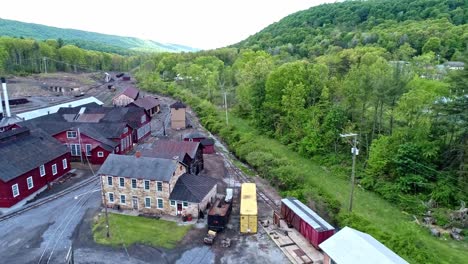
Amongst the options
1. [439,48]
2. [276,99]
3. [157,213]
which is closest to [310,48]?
[439,48]

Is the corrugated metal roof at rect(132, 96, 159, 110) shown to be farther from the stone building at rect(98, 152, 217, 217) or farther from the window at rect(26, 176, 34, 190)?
the stone building at rect(98, 152, 217, 217)

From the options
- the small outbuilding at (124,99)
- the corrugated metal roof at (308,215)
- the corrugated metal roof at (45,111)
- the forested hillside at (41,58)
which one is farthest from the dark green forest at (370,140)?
the forested hillside at (41,58)

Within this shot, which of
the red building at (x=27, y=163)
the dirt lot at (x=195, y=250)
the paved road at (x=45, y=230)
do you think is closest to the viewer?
the dirt lot at (x=195, y=250)

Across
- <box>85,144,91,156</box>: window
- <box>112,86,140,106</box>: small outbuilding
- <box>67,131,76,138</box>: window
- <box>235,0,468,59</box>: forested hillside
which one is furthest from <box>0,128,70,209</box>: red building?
<box>235,0,468,59</box>: forested hillside

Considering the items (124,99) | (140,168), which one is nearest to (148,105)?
(124,99)

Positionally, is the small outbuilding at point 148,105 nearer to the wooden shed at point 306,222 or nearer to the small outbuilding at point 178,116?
the small outbuilding at point 178,116
